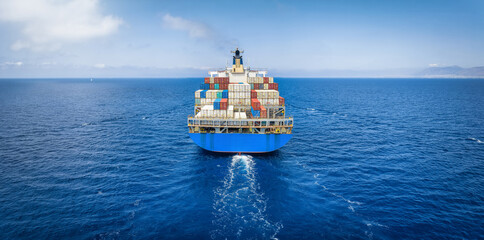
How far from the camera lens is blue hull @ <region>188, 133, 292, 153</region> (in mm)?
50938

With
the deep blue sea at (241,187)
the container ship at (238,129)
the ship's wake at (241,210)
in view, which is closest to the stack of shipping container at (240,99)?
the container ship at (238,129)

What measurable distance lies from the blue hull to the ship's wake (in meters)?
6.49

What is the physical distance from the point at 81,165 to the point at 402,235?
5389 centimetres

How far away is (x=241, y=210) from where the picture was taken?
3378 cm

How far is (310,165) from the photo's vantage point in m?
49.4

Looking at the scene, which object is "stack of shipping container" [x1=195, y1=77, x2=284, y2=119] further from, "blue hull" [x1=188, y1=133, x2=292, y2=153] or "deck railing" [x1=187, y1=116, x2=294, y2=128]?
"blue hull" [x1=188, y1=133, x2=292, y2=153]

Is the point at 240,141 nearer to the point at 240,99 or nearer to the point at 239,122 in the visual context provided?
the point at 239,122

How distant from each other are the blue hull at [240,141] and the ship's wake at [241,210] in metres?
6.49

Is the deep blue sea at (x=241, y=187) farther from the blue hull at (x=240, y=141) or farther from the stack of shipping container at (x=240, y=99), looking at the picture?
the stack of shipping container at (x=240, y=99)

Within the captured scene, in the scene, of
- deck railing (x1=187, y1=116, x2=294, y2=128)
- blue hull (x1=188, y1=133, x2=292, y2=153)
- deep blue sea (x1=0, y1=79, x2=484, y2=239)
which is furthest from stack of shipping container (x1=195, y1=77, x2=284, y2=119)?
deep blue sea (x1=0, y1=79, x2=484, y2=239)

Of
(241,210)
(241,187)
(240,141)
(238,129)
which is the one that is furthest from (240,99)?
(241,210)

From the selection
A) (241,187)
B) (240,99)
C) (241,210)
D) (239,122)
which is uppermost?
(240,99)

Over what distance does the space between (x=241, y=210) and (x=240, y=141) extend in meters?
19.2

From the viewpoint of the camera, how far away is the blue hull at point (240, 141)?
50938mm
